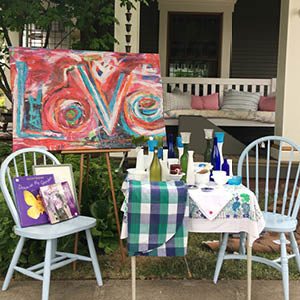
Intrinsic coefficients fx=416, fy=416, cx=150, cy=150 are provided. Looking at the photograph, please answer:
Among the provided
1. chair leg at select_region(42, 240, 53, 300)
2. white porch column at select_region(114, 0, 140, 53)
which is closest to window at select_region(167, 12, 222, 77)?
white porch column at select_region(114, 0, 140, 53)

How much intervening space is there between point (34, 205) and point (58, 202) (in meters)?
0.15

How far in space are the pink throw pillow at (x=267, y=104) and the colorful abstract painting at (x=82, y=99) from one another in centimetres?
398

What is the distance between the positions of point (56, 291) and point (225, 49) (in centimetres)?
661

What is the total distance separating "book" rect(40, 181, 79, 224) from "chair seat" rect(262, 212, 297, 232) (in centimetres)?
121

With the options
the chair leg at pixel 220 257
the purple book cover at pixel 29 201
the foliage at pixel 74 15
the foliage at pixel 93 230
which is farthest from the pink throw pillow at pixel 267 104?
the purple book cover at pixel 29 201

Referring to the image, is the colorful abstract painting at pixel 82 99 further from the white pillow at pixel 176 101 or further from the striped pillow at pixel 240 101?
the striped pillow at pixel 240 101

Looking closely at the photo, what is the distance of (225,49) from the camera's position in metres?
8.16

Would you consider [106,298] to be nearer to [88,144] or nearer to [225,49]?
[88,144]

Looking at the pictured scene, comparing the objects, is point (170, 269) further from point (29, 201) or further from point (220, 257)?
point (29, 201)

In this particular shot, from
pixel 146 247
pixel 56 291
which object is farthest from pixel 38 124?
pixel 146 247

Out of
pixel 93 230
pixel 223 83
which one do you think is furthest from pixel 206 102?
pixel 93 230

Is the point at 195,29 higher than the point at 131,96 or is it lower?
higher

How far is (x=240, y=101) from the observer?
6.98 meters

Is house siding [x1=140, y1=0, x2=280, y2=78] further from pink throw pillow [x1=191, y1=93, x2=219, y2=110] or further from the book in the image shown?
the book
